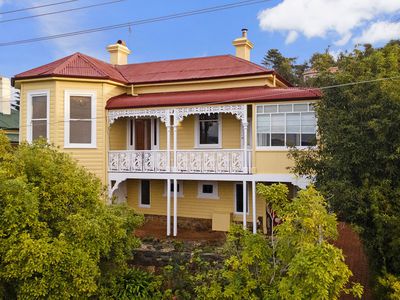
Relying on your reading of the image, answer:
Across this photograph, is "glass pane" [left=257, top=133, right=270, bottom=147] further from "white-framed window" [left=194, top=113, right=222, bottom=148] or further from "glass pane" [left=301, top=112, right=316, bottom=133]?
"white-framed window" [left=194, top=113, right=222, bottom=148]

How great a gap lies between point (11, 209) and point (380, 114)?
7.94m

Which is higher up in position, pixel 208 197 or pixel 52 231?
pixel 52 231

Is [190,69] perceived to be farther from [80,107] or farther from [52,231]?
[52,231]

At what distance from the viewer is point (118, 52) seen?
70.1 feet

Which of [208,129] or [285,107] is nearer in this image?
[285,107]

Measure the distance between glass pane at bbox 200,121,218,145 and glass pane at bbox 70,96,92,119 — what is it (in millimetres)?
4853

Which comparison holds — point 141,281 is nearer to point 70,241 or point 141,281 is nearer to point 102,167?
point 70,241

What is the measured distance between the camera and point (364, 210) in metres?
8.21

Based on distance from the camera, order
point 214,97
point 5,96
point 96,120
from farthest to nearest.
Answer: point 5,96 < point 96,120 < point 214,97

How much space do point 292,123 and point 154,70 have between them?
8.11 metres

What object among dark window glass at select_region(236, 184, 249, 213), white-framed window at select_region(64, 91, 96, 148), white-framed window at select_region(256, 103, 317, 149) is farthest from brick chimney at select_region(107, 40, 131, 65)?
white-framed window at select_region(256, 103, 317, 149)

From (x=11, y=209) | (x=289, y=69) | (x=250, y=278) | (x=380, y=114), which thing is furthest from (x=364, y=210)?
(x=289, y=69)

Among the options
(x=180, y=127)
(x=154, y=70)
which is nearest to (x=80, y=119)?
(x=180, y=127)

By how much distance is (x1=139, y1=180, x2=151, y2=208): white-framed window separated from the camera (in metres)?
18.5
